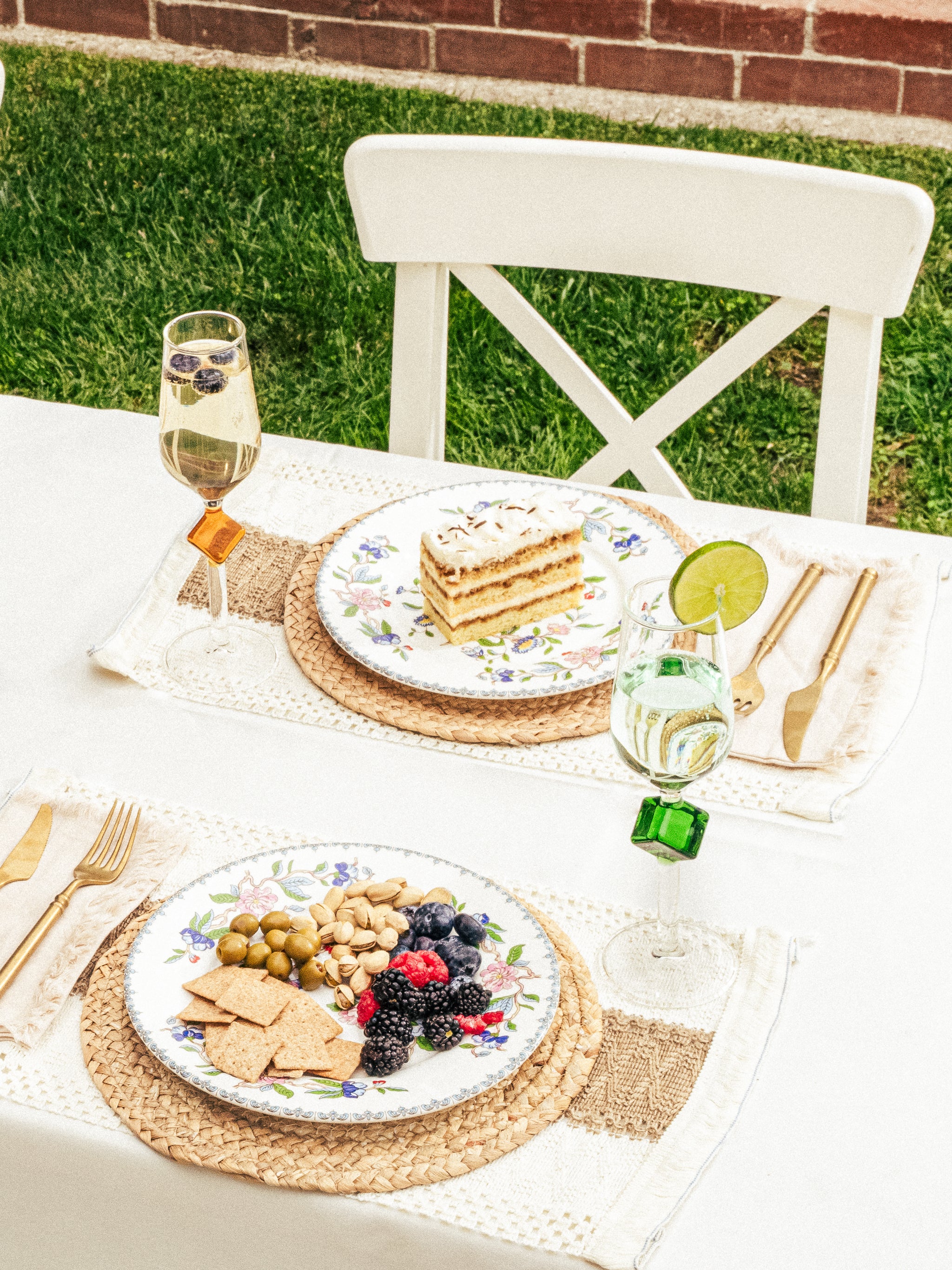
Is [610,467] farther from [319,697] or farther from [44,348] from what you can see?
[44,348]

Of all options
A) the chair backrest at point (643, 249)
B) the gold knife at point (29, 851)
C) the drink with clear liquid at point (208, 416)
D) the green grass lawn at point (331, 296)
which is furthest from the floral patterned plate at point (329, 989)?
the green grass lawn at point (331, 296)

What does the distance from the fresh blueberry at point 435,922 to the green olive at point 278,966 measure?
9 centimetres

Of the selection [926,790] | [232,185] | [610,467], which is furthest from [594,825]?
[232,185]

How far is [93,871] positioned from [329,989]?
0.70ft

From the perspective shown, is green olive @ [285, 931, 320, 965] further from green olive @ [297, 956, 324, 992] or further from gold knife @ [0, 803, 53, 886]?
gold knife @ [0, 803, 53, 886]

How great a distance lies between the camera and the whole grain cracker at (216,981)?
0.96 metres

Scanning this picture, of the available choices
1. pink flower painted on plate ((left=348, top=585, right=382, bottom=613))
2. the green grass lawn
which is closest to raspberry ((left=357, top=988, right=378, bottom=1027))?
pink flower painted on plate ((left=348, top=585, right=382, bottom=613))

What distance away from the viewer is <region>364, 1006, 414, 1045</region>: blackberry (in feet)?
3.05

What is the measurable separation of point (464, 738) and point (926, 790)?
14.1 inches

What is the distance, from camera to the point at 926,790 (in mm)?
1178

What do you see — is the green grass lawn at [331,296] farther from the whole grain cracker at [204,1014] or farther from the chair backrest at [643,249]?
the whole grain cracker at [204,1014]

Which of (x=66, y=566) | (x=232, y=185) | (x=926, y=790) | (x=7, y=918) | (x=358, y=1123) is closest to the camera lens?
(x=358, y=1123)

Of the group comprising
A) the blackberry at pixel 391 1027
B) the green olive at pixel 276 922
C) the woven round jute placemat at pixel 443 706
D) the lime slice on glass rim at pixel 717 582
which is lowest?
the blackberry at pixel 391 1027

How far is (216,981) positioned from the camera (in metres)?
0.96
